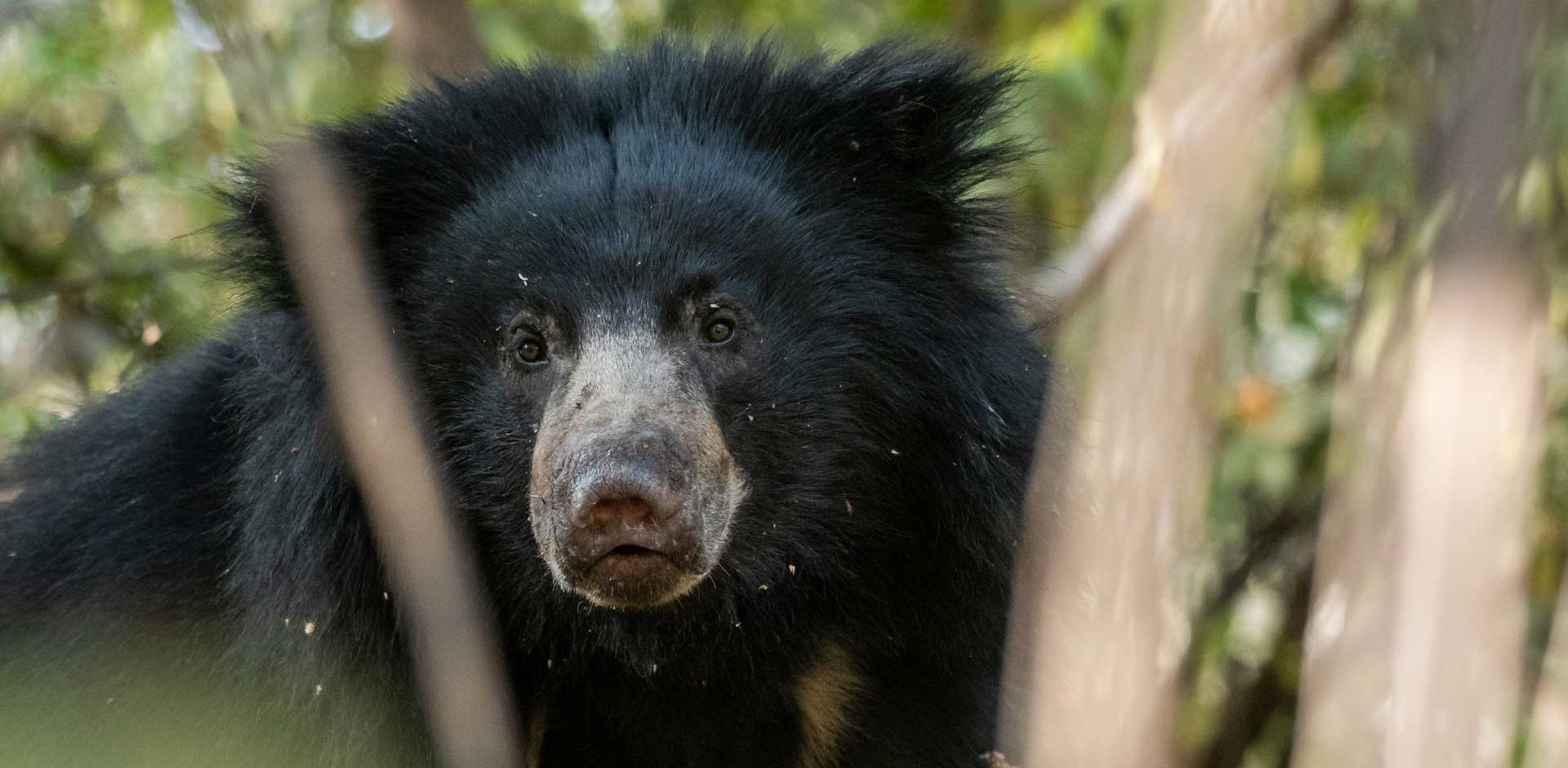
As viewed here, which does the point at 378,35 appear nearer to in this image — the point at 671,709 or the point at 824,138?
the point at 824,138

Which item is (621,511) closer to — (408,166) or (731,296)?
(731,296)

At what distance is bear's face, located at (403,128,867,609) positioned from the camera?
292 cm

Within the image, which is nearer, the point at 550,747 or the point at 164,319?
the point at 550,747

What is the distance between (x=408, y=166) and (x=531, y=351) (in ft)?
1.66

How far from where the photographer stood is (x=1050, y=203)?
19.4ft

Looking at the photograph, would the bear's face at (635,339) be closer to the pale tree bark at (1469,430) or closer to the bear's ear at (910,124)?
the bear's ear at (910,124)

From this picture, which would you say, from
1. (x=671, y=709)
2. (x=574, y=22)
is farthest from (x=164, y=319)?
(x=671, y=709)

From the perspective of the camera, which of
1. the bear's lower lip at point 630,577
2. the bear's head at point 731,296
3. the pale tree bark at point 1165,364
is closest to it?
the pale tree bark at point 1165,364

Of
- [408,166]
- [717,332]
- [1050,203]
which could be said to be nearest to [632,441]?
[717,332]

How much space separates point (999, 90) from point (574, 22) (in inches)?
111

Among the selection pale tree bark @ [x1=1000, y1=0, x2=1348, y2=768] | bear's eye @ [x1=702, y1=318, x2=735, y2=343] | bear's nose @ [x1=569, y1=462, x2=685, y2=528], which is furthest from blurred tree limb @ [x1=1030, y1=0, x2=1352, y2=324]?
bear's nose @ [x1=569, y1=462, x2=685, y2=528]

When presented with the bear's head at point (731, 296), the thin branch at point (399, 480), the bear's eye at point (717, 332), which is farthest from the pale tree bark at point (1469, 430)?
the thin branch at point (399, 480)

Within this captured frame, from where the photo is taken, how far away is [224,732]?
133 inches

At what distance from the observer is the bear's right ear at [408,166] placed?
3.35 meters
